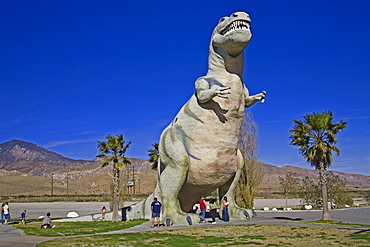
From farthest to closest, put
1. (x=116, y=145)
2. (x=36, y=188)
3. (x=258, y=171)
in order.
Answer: (x=36, y=188) < (x=258, y=171) < (x=116, y=145)

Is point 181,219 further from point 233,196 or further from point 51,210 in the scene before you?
point 51,210

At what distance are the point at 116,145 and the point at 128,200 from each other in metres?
27.7

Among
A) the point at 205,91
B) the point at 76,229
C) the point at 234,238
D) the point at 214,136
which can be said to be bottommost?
the point at 76,229

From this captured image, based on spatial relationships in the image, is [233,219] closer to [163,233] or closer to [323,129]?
[163,233]

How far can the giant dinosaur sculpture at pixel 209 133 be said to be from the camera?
13.4m

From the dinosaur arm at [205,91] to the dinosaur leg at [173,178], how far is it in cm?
162

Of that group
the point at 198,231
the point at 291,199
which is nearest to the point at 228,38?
the point at 198,231

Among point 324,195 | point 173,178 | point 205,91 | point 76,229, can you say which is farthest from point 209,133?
point 324,195

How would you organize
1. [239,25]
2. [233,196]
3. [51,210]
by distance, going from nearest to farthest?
1. [239,25]
2. [233,196]
3. [51,210]

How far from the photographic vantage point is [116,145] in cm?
1983

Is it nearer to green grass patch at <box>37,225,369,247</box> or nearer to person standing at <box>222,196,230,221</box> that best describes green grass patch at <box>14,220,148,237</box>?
green grass patch at <box>37,225,369,247</box>

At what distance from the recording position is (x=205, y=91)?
13.1 m

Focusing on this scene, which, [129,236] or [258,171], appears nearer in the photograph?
[129,236]

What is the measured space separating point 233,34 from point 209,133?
3184 mm
